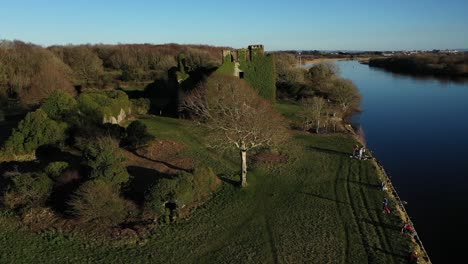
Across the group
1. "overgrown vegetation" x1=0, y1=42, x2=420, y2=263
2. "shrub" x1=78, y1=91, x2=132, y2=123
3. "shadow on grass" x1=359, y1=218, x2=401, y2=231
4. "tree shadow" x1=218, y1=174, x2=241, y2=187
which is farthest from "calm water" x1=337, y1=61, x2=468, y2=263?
"shrub" x1=78, y1=91, x2=132, y2=123

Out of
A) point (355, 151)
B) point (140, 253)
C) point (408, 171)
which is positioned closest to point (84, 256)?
point (140, 253)

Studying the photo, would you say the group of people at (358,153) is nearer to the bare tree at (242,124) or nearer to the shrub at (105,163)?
the bare tree at (242,124)

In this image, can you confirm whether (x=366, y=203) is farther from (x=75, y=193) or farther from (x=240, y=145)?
(x=75, y=193)

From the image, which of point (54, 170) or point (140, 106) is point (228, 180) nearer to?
point (54, 170)

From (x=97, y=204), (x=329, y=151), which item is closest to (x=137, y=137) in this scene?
(x=97, y=204)

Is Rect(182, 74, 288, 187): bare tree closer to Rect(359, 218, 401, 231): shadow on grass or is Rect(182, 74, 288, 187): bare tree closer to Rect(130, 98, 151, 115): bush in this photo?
Rect(359, 218, 401, 231): shadow on grass

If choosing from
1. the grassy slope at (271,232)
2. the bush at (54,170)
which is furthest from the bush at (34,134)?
the grassy slope at (271,232)
